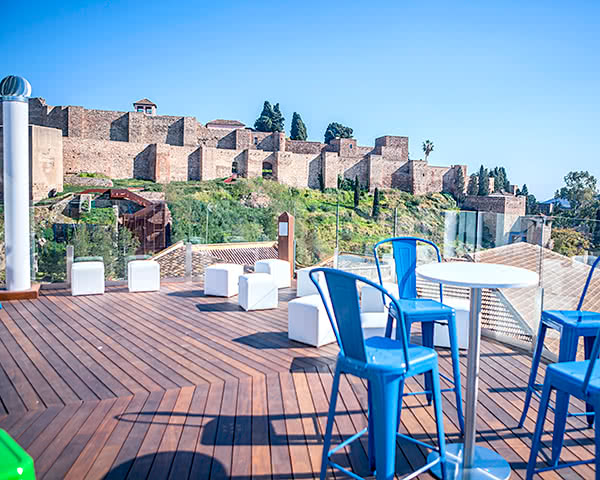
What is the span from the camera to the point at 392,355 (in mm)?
1731

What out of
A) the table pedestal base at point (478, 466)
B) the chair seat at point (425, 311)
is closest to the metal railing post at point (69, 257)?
the chair seat at point (425, 311)

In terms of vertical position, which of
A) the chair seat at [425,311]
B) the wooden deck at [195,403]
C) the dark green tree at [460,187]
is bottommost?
the wooden deck at [195,403]

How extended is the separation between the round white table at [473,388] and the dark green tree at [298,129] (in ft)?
129

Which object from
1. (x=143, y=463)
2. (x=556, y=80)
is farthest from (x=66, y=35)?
→ (x=556, y=80)

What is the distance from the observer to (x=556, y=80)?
3756 cm

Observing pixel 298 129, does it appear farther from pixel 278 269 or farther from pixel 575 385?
pixel 575 385

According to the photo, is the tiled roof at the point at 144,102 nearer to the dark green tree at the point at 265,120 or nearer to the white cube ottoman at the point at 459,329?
the dark green tree at the point at 265,120

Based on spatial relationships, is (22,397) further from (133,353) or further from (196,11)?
(196,11)

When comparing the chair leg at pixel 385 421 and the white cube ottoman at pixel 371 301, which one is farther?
the white cube ottoman at pixel 371 301

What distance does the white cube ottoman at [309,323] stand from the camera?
375 centimetres

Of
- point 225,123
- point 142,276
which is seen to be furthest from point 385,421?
point 225,123

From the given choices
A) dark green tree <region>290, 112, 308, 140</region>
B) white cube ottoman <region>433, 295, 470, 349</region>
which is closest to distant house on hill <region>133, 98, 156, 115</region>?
dark green tree <region>290, 112, 308, 140</region>

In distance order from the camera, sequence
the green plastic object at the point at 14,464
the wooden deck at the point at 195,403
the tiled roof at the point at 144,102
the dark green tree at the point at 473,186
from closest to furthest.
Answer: the green plastic object at the point at 14,464 → the wooden deck at the point at 195,403 → the tiled roof at the point at 144,102 → the dark green tree at the point at 473,186

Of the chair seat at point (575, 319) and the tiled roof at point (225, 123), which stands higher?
the tiled roof at point (225, 123)
